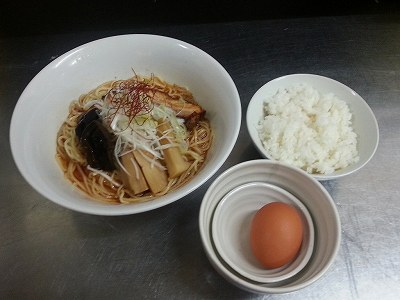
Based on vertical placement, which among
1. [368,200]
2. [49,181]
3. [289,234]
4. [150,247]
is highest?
[49,181]

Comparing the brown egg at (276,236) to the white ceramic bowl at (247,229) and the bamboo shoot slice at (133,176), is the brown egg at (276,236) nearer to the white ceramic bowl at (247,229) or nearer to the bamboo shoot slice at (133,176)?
the white ceramic bowl at (247,229)

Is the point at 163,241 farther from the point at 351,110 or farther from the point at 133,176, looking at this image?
the point at 351,110

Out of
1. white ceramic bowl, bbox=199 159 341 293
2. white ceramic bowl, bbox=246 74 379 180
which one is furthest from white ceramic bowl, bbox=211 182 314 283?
white ceramic bowl, bbox=246 74 379 180

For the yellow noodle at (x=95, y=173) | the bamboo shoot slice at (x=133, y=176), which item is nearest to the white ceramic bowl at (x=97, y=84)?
the yellow noodle at (x=95, y=173)

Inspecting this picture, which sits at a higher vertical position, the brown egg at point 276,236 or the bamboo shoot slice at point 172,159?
the bamboo shoot slice at point 172,159

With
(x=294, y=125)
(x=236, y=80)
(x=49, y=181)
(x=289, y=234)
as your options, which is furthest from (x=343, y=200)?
(x=49, y=181)

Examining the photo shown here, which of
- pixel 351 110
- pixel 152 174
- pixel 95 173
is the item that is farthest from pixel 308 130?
pixel 95 173

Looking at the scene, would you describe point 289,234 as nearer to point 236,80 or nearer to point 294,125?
point 294,125
